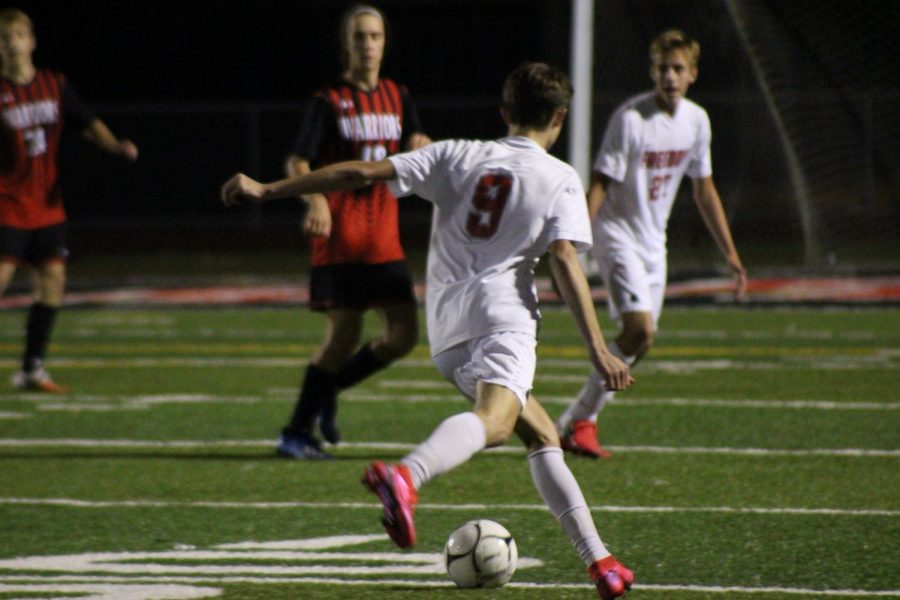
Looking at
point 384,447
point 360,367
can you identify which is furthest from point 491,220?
point 384,447

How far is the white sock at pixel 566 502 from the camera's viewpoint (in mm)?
4992

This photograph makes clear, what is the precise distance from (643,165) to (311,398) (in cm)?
196

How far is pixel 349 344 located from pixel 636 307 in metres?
1.38

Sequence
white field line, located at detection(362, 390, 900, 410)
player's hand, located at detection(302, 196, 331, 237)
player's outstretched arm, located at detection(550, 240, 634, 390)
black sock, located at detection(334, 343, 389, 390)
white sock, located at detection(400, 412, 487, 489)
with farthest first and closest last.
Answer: white field line, located at detection(362, 390, 900, 410)
black sock, located at detection(334, 343, 389, 390)
player's hand, located at detection(302, 196, 331, 237)
player's outstretched arm, located at detection(550, 240, 634, 390)
white sock, located at detection(400, 412, 487, 489)

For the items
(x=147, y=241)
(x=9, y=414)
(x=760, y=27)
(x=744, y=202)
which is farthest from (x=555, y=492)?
(x=147, y=241)

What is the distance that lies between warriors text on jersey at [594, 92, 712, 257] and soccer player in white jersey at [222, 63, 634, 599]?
111 inches

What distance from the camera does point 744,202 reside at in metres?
24.0

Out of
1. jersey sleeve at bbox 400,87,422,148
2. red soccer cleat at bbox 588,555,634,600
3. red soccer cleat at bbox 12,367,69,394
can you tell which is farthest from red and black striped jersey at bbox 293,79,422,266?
red soccer cleat at bbox 588,555,634,600

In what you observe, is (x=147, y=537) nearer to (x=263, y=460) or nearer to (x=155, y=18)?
(x=263, y=460)

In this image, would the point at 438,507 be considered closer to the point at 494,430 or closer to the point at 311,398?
the point at 311,398

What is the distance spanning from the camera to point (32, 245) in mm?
10430

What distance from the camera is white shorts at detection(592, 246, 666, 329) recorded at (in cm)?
806

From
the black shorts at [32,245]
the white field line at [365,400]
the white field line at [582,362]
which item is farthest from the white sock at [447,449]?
the white field line at [582,362]

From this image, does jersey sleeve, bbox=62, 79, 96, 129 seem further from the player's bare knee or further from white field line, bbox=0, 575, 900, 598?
the player's bare knee
